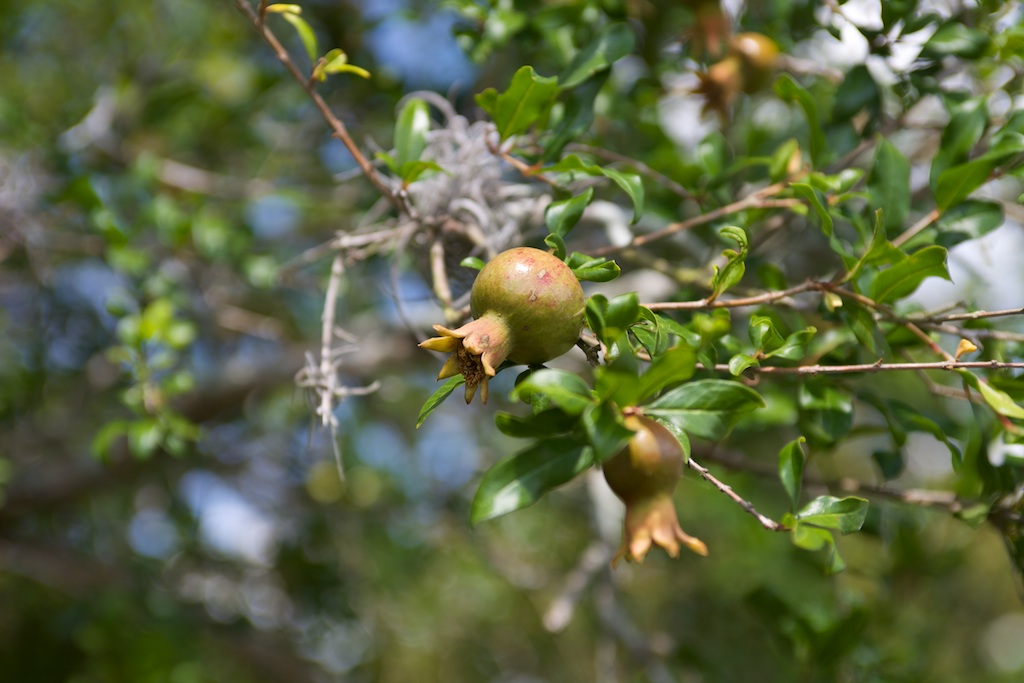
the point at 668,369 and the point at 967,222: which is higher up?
the point at 668,369

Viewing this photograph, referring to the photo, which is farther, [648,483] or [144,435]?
[144,435]

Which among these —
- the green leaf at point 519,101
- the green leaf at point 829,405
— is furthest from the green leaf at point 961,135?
the green leaf at point 519,101

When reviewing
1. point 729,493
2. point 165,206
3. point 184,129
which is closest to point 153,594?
point 165,206

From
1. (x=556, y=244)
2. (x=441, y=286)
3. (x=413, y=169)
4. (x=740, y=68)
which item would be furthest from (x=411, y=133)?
(x=740, y=68)

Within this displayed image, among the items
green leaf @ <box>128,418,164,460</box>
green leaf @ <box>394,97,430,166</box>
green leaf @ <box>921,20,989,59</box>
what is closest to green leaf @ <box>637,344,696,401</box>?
green leaf @ <box>394,97,430,166</box>

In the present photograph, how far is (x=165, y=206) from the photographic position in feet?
5.12

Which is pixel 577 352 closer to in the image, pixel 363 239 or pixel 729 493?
pixel 363 239

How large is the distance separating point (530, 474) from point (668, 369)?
0.13 meters

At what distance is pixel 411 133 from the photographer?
0.94 meters

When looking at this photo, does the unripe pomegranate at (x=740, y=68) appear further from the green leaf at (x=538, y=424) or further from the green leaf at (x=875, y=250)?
the green leaf at (x=538, y=424)

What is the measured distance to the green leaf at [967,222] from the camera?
922 millimetres

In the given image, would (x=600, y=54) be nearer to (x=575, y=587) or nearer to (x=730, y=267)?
(x=730, y=267)

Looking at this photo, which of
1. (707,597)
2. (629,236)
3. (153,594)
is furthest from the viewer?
(707,597)

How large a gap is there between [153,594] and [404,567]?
3.02 ft
